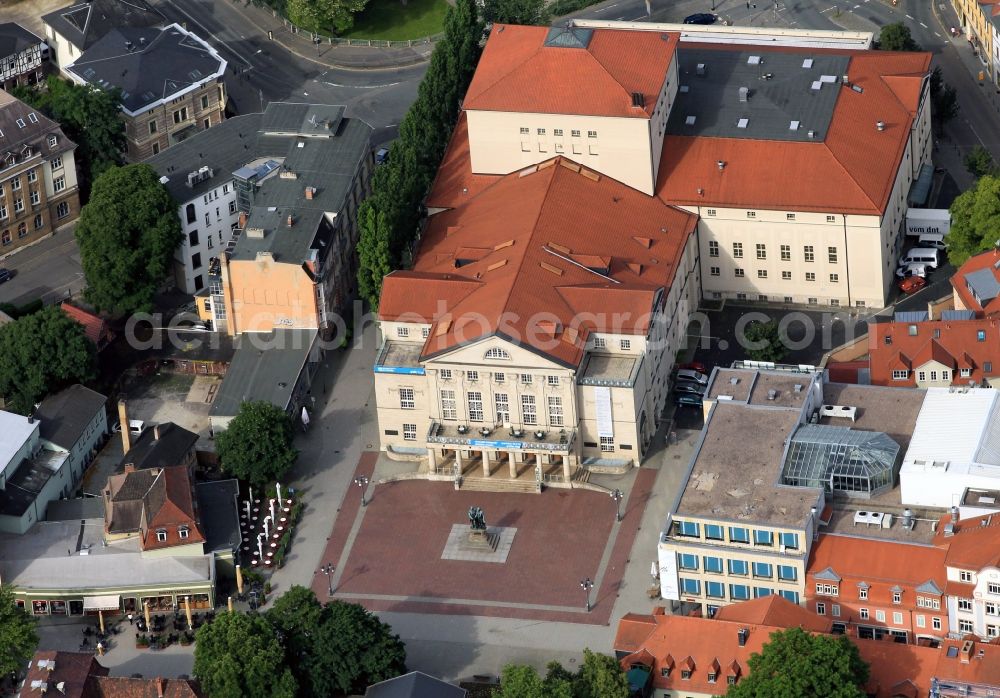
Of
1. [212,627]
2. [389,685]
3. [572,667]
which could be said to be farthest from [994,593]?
[212,627]

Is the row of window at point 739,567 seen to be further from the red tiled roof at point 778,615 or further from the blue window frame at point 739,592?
the red tiled roof at point 778,615

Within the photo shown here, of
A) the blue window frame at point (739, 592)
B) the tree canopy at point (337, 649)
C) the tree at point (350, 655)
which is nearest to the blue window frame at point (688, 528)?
the blue window frame at point (739, 592)

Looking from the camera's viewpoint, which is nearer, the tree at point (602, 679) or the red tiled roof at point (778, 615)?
the tree at point (602, 679)

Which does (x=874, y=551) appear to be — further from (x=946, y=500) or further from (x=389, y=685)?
(x=389, y=685)

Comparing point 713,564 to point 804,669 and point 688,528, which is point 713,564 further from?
point 804,669

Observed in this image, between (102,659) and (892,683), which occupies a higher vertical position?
(892,683)

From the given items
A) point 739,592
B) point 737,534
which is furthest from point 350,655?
point 737,534

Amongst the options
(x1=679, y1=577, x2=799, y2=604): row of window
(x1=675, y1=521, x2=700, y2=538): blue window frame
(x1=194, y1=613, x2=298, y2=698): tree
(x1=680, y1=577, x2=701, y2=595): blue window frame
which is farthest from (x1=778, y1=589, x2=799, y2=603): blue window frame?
(x1=194, y1=613, x2=298, y2=698): tree
